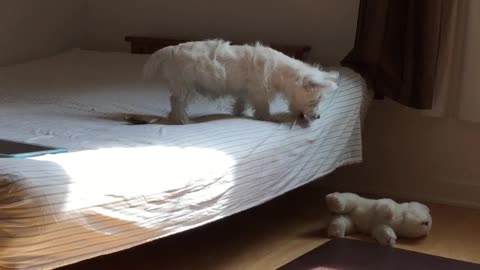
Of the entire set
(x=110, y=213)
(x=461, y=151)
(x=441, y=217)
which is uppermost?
(x=110, y=213)

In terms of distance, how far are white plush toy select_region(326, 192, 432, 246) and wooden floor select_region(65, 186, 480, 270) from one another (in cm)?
6

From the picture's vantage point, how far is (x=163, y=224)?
2.24 metres

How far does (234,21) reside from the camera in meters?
4.18

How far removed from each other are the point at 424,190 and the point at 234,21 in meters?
1.32

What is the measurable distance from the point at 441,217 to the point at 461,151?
383 mm

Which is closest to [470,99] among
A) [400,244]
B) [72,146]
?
[400,244]

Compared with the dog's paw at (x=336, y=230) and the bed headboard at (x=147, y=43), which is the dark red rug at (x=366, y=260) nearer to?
the dog's paw at (x=336, y=230)

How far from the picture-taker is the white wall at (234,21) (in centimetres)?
391

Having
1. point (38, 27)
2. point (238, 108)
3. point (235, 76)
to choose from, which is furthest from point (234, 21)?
point (235, 76)

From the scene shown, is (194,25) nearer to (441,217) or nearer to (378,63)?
(378,63)

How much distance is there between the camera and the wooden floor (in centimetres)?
284

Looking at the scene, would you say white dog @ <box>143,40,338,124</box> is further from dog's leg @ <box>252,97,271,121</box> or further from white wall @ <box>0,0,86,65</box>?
white wall @ <box>0,0,86,65</box>

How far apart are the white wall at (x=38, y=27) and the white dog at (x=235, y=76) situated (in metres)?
1.69

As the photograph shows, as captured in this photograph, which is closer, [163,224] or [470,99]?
[163,224]
